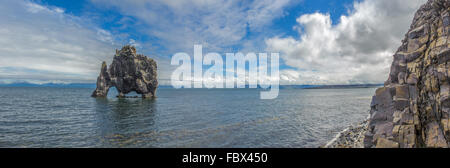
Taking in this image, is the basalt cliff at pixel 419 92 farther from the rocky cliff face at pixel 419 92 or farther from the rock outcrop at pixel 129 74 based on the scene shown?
the rock outcrop at pixel 129 74

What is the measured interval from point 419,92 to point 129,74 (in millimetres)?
98975

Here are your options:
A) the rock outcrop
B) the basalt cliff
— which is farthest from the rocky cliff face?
the rock outcrop

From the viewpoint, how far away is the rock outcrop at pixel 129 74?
8988 cm

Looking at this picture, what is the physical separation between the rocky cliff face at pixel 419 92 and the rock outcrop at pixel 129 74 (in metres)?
93.4

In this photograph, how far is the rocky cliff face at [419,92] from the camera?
1074 cm

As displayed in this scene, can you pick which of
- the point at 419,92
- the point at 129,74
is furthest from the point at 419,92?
the point at 129,74

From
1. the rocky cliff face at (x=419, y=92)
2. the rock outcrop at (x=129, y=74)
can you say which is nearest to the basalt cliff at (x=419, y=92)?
the rocky cliff face at (x=419, y=92)

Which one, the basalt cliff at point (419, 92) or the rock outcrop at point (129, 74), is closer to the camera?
the basalt cliff at point (419, 92)

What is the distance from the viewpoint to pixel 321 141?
21500mm

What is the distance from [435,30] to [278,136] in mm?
16938
